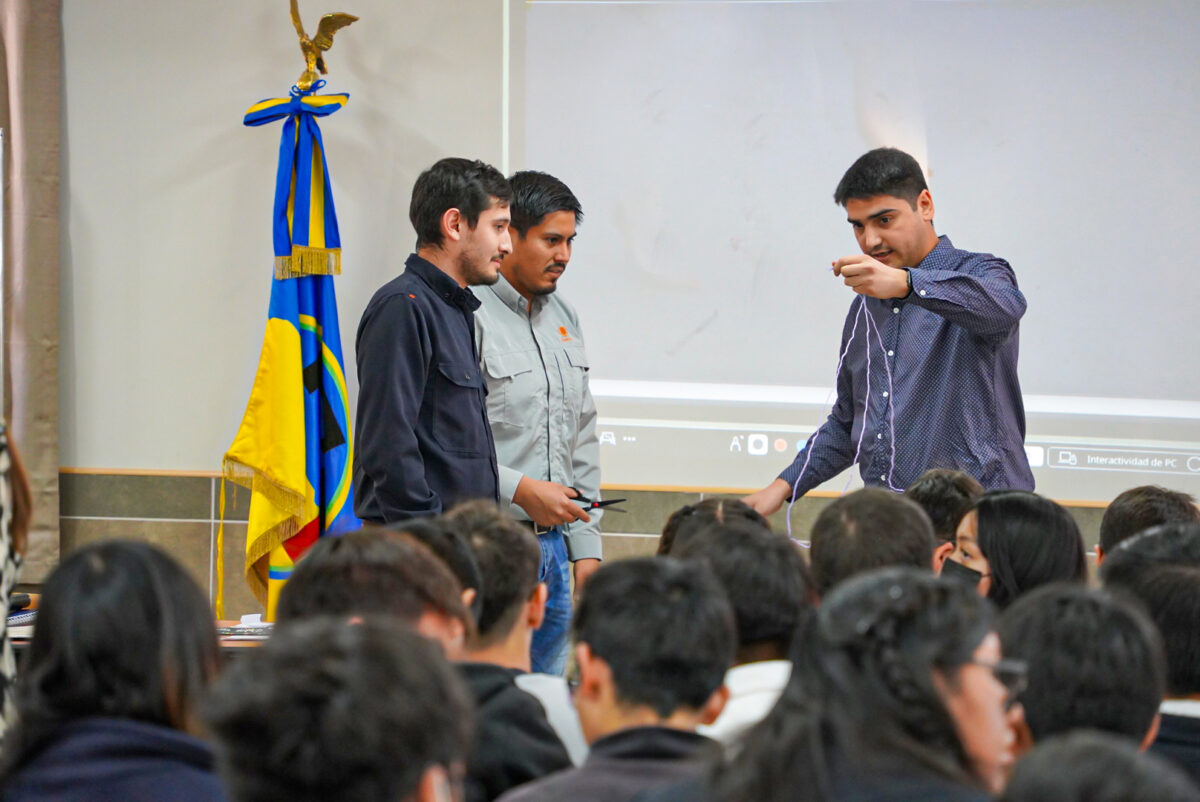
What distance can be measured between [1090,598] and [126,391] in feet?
11.2

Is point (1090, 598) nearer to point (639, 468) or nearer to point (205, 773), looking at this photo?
point (205, 773)

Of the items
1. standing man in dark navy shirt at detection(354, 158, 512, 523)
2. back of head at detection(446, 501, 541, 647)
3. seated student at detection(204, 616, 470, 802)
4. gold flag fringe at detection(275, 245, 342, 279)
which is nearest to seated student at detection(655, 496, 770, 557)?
back of head at detection(446, 501, 541, 647)

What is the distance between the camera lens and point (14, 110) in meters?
3.86

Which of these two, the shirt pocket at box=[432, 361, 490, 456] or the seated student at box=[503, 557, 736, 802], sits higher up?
the shirt pocket at box=[432, 361, 490, 456]

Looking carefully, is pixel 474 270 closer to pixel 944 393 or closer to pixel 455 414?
pixel 455 414

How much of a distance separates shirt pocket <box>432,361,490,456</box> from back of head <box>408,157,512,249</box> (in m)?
0.35

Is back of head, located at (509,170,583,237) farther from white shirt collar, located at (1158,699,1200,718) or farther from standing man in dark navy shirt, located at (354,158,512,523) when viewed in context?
white shirt collar, located at (1158,699,1200,718)

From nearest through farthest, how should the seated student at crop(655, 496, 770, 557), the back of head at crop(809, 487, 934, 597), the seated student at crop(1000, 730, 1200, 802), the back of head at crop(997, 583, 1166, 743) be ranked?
the seated student at crop(1000, 730, 1200, 802) → the back of head at crop(997, 583, 1166, 743) → the back of head at crop(809, 487, 934, 597) → the seated student at crop(655, 496, 770, 557)

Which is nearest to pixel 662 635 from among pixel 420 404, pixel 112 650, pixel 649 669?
pixel 649 669

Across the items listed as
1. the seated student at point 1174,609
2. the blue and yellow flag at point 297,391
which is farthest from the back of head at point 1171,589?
the blue and yellow flag at point 297,391

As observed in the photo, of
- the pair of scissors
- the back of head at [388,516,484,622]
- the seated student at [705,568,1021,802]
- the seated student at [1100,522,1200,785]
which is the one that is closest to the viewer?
the seated student at [705,568,1021,802]

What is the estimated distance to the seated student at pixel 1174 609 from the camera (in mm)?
1483

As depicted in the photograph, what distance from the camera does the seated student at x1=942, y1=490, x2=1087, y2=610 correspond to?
6.66ft

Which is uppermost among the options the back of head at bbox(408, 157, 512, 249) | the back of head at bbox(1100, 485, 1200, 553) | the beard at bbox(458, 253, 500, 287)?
the back of head at bbox(408, 157, 512, 249)
